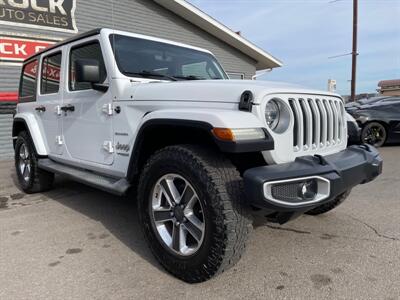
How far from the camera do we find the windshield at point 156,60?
3.55m

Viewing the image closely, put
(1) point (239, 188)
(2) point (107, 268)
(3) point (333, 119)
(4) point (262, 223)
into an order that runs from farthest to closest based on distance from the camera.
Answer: (4) point (262, 223) < (3) point (333, 119) < (2) point (107, 268) < (1) point (239, 188)

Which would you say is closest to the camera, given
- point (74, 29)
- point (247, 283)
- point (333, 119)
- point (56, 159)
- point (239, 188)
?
point (239, 188)

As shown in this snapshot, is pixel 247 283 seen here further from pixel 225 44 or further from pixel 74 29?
pixel 225 44

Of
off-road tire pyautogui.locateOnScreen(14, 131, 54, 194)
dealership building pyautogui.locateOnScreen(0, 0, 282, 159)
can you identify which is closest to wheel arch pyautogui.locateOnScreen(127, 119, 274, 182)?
off-road tire pyautogui.locateOnScreen(14, 131, 54, 194)

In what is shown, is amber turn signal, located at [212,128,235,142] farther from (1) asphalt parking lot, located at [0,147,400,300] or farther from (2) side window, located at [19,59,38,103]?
(2) side window, located at [19,59,38,103]

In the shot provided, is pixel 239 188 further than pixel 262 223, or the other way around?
pixel 262 223

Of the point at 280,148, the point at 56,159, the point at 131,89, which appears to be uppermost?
the point at 131,89

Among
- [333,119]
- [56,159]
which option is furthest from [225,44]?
[333,119]

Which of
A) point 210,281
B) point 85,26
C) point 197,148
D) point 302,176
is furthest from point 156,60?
point 85,26

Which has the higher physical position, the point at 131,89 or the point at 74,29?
the point at 74,29

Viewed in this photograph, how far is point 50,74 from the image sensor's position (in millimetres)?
4789

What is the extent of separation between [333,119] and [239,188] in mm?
1215

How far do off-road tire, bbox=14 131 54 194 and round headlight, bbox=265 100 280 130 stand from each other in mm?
3692

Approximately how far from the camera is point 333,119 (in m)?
3.11
